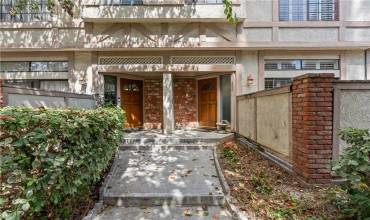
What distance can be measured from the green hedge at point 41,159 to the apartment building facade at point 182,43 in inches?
224

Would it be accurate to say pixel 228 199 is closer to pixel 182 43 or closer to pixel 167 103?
pixel 167 103

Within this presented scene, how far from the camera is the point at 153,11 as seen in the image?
8297mm

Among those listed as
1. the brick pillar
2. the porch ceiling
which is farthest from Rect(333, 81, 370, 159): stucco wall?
the porch ceiling

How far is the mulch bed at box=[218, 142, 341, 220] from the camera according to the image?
3.38 meters

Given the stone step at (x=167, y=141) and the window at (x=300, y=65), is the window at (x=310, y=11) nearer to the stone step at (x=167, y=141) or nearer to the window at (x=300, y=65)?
the window at (x=300, y=65)

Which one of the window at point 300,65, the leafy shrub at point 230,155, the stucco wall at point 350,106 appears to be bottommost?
the leafy shrub at point 230,155

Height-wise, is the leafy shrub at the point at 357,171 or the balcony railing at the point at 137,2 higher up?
the balcony railing at the point at 137,2

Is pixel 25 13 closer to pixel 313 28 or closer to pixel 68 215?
pixel 68 215

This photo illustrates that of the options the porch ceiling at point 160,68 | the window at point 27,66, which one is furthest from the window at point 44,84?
the porch ceiling at point 160,68

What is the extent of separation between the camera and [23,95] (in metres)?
4.87

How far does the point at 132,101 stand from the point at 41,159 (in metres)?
7.84

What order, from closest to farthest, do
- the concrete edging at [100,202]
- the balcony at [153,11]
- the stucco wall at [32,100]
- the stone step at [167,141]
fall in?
the concrete edging at [100,202]
the stucco wall at [32,100]
the stone step at [167,141]
the balcony at [153,11]

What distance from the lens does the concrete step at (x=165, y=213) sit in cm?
361

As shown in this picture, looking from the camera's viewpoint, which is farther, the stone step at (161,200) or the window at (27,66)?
the window at (27,66)
